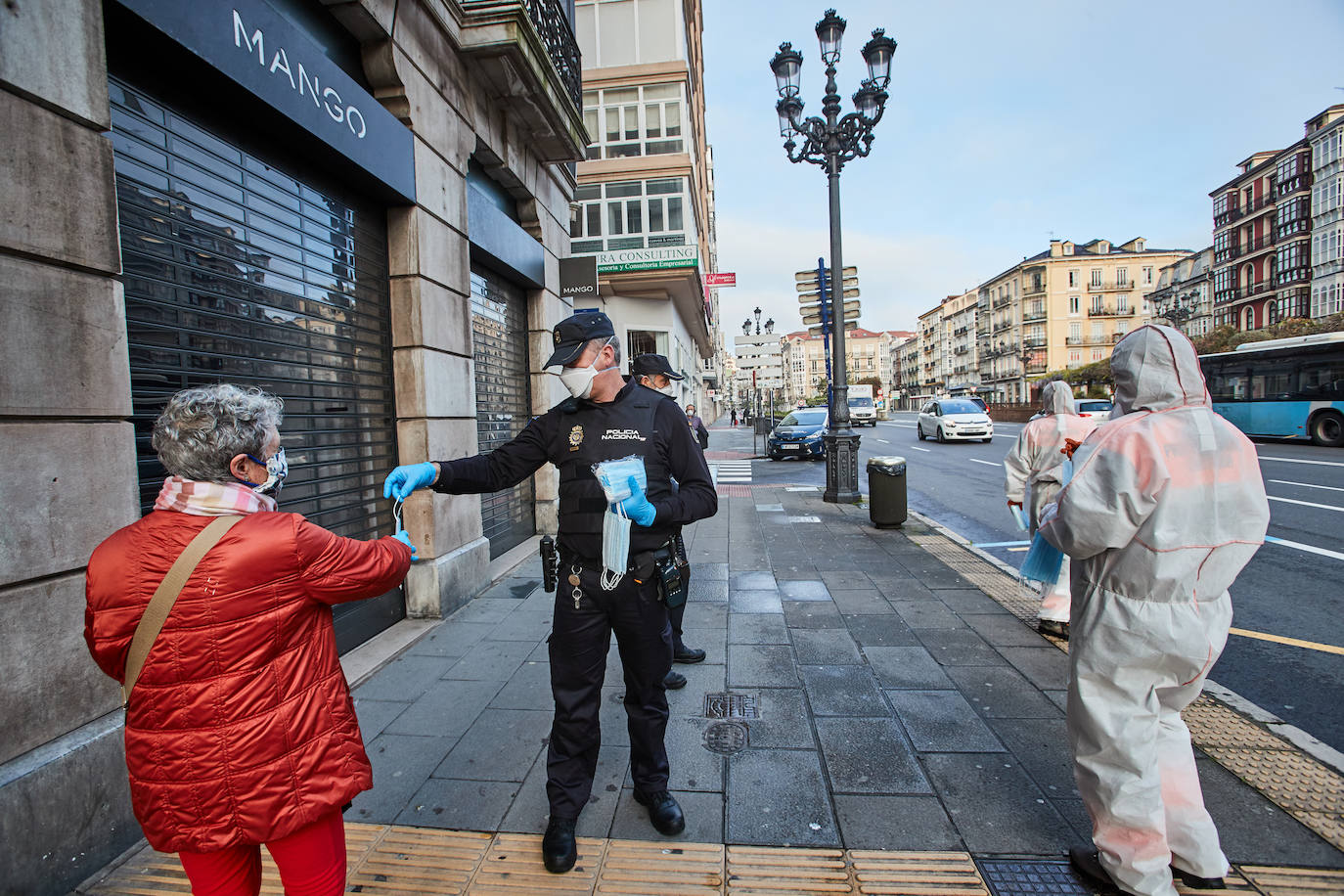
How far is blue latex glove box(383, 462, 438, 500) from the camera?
2.35 meters

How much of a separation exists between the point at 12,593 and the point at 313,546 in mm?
1579

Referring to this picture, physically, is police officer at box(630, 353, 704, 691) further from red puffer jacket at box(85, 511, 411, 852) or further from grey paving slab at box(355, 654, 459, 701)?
red puffer jacket at box(85, 511, 411, 852)

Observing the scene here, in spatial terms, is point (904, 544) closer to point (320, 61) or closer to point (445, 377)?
point (445, 377)

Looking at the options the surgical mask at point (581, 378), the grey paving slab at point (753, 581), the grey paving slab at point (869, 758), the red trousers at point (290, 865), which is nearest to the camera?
the red trousers at point (290, 865)

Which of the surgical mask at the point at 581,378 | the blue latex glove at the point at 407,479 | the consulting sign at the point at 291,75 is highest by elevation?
the consulting sign at the point at 291,75

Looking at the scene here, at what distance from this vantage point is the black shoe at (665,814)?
2627mm

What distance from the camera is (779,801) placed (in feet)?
9.27

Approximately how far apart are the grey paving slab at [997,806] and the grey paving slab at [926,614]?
190 centimetres

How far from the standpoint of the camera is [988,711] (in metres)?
3.60

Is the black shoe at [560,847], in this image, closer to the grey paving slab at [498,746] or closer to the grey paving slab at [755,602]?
the grey paving slab at [498,746]

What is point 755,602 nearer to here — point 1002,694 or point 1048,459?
point 1002,694

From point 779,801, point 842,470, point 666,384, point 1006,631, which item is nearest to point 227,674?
point 779,801

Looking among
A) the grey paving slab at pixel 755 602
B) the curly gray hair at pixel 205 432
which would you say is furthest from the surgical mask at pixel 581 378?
the grey paving slab at pixel 755 602

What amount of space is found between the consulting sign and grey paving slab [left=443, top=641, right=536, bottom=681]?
356 cm
